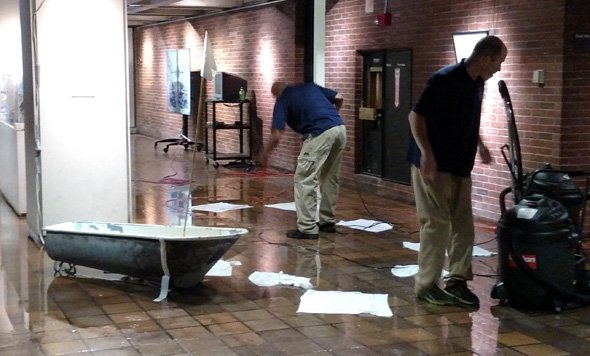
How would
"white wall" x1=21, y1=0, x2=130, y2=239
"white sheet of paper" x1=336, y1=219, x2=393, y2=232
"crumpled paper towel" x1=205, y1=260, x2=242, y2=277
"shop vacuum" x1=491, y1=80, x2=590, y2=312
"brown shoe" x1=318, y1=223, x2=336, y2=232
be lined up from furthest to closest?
"white sheet of paper" x1=336, y1=219, x2=393, y2=232 < "brown shoe" x1=318, y1=223, x2=336, y2=232 < "white wall" x1=21, y1=0, x2=130, y2=239 < "crumpled paper towel" x1=205, y1=260, x2=242, y2=277 < "shop vacuum" x1=491, y1=80, x2=590, y2=312

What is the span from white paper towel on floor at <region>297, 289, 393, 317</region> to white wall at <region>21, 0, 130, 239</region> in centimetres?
Answer: 225

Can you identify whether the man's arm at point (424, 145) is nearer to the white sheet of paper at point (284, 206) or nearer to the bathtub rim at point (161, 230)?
the bathtub rim at point (161, 230)

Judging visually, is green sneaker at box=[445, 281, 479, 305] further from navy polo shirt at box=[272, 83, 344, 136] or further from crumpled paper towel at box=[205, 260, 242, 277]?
navy polo shirt at box=[272, 83, 344, 136]

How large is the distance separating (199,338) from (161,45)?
47.4ft

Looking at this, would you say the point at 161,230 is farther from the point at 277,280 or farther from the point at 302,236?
the point at 302,236

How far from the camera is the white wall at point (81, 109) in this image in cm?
662

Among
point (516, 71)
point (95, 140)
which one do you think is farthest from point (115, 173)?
point (516, 71)

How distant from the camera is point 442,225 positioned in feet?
16.8

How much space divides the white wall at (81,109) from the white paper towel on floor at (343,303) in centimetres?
225

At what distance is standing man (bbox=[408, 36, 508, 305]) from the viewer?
498 centimetres

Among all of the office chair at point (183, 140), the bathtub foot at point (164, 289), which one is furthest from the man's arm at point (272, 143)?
the office chair at point (183, 140)

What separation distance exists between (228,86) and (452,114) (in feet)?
30.6

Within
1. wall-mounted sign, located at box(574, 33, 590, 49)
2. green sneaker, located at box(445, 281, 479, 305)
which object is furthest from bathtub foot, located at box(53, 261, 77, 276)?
wall-mounted sign, located at box(574, 33, 590, 49)

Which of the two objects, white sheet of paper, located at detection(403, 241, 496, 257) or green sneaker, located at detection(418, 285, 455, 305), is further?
white sheet of paper, located at detection(403, 241, 496, 257)
